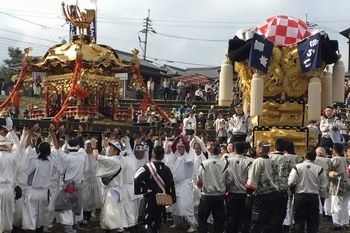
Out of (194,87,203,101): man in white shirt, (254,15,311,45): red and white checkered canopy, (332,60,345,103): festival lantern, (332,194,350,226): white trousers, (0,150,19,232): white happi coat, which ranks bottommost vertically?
(332,194,350,226): white trousers

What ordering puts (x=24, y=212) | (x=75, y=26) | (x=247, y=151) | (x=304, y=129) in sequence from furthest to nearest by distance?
1. (x=75, y=26)
2. (x=304, y=129)
3. (x=247, y=151)
4. (x=24, y=212)

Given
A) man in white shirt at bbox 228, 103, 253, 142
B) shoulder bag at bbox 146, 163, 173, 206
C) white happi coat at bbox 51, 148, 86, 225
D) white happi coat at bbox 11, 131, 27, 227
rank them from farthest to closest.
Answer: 1. man in white shirt at bbox 228, 103, 253, 142
2. white happi coat at bbox 51, 148, 86, 225
3. white happi coat at bbox 11, 131, 27, 227
4. shoulder bag at bbox 146, 163, 173, 206

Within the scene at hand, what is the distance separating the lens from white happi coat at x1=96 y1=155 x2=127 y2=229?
9758 millimetres

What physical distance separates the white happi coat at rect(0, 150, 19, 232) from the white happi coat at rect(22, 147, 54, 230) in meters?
0.49

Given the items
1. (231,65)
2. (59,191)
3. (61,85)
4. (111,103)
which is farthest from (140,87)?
(59,191)

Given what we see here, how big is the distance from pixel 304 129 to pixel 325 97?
0.86 meters

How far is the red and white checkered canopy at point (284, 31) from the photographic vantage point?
39.0 ft

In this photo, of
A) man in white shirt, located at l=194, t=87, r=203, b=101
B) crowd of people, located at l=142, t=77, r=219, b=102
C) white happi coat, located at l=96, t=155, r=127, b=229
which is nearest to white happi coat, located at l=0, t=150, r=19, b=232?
white happi coat, located at l=96, t=155, r=127, b=229

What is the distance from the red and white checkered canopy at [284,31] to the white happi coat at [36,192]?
214 inches

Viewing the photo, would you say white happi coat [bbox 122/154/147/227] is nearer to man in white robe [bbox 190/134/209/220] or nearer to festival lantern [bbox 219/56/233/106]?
man in white robe [bbox 190/134/209/220]

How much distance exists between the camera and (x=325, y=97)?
12008 mm

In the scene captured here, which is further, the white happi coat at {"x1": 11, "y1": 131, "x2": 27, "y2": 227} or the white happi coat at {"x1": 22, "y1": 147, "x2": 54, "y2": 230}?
the white happi coat at {"x1": 22, "y1": 147, "x2": 54, "y2": 230}

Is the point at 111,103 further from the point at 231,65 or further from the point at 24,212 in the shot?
the point at 24,212

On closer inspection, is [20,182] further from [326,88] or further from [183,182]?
[326,88]
